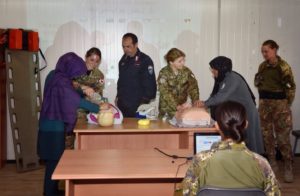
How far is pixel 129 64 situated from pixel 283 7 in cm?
246

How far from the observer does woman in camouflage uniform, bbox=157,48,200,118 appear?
14.6 feet

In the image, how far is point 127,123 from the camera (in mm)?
4145

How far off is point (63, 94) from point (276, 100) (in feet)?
9.10

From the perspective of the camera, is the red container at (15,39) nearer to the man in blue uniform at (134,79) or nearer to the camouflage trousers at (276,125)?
the man in blue uniform at (134,79)

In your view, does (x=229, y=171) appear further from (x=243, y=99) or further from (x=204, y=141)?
(x=243, y=99)

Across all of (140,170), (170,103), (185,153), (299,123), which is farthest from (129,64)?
(299,123)

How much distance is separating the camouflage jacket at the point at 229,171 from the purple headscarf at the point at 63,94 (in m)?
1.67

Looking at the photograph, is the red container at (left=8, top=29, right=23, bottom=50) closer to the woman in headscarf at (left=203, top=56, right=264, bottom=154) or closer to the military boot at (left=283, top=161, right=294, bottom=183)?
the woman in headscarf at (left=203, top=56, right=264, bottom=154)

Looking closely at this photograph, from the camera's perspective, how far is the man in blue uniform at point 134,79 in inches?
186

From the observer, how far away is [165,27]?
571cm

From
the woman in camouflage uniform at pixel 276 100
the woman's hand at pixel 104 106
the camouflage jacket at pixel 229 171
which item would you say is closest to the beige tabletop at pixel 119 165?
the camouflage jacket at pixel 229 171

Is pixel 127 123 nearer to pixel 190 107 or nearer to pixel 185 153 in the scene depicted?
pixel 190 107

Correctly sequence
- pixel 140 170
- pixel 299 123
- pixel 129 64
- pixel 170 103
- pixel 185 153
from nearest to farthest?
pixel 140 170 < pixel 185 153 < pixel 170 103 < pixel 129 64 < pixel 299 123

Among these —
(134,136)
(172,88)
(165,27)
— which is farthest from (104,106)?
(165,27)
